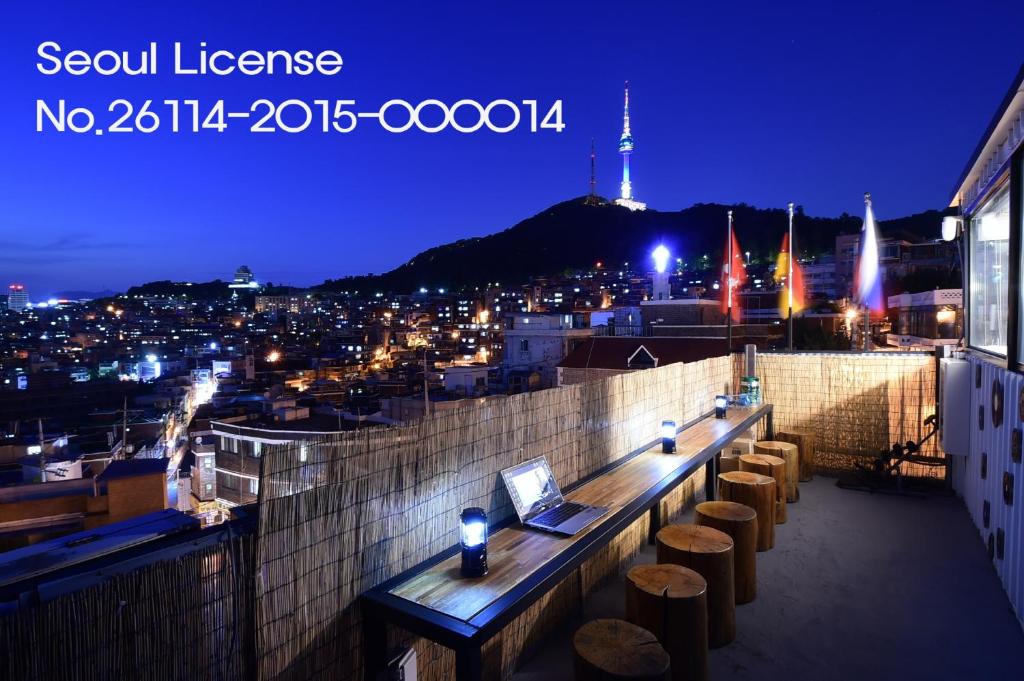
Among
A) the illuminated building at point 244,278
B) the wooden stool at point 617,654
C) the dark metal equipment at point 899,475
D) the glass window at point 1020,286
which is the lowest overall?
the dark metal equipment at point 899,475

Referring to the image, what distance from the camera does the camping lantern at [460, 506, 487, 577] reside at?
7.31 feet

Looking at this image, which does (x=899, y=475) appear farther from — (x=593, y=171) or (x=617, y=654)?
(x=593, y=171)

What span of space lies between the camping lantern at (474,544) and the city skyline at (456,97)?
5.83m

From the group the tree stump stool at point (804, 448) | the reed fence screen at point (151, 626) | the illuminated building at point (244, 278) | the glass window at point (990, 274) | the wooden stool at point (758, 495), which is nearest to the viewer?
the reed fence screen at point (151, 626)

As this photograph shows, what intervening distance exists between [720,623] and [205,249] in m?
121

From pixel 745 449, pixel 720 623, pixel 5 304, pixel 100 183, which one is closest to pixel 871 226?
pixel 745 449

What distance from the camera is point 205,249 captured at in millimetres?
106750

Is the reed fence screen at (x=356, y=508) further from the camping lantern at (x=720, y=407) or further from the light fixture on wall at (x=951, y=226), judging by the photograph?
the light fixture on wall at (x=951, y=226)

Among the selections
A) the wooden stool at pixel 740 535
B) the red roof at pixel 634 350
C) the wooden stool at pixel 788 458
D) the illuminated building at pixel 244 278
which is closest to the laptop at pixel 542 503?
the wooden stool at pixel 740 535

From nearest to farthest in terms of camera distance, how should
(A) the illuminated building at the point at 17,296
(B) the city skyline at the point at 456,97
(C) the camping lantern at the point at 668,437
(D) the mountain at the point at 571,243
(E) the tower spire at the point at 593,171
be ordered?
(C) the camping lantern at the point at 668,437 → (B) the city skyline at the point at 456,97 → (D) the mountain at the point at 571,243 → (A) the illuminated building at the point at 17,296 → (E) the tower spire at the point at 593,171

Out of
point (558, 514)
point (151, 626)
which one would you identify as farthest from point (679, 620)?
point (151, 626)

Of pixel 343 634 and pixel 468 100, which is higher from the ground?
pixel 468 100

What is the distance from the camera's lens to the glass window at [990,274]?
4.54 metres

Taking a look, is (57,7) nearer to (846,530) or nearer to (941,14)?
(846,530)
